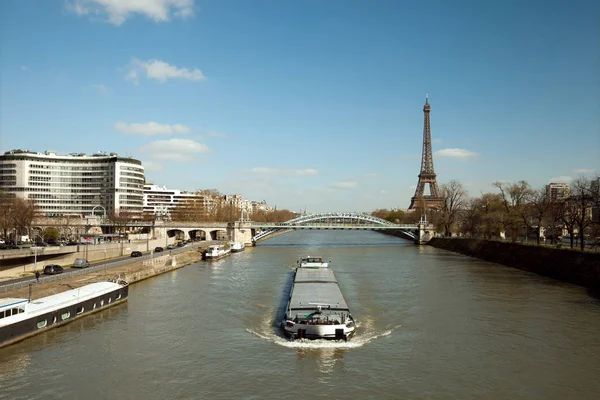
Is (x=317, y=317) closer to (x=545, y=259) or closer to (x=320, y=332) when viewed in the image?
(x=320, y=332)

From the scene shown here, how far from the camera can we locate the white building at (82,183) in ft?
353

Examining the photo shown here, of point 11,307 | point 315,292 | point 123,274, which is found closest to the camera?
point 11,307

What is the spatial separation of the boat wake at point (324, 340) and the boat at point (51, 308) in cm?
838

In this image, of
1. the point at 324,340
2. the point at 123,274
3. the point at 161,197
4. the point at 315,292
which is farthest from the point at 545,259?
the point at 161,197

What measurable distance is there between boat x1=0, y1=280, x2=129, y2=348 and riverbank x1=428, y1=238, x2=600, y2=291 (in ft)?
101

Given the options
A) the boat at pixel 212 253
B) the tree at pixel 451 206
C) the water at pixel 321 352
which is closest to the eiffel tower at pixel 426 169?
the tree at pixel 451 206

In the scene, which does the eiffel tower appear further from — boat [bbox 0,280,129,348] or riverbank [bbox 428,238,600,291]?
boat [bbox 0,280,129,348]

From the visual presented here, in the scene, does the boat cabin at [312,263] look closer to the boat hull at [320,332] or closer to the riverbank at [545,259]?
the riverbank at [545,259]

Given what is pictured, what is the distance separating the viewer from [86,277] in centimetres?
3059

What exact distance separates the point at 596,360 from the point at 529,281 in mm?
20786

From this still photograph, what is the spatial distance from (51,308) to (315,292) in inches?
491

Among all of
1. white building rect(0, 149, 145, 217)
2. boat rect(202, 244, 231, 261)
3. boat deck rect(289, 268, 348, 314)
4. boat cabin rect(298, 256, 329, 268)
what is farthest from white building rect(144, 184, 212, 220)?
boat deck rect(289, 268, 348, 314)

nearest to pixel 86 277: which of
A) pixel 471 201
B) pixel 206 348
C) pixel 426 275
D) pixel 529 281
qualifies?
pixel 206 348

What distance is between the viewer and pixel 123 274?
33406 mm
